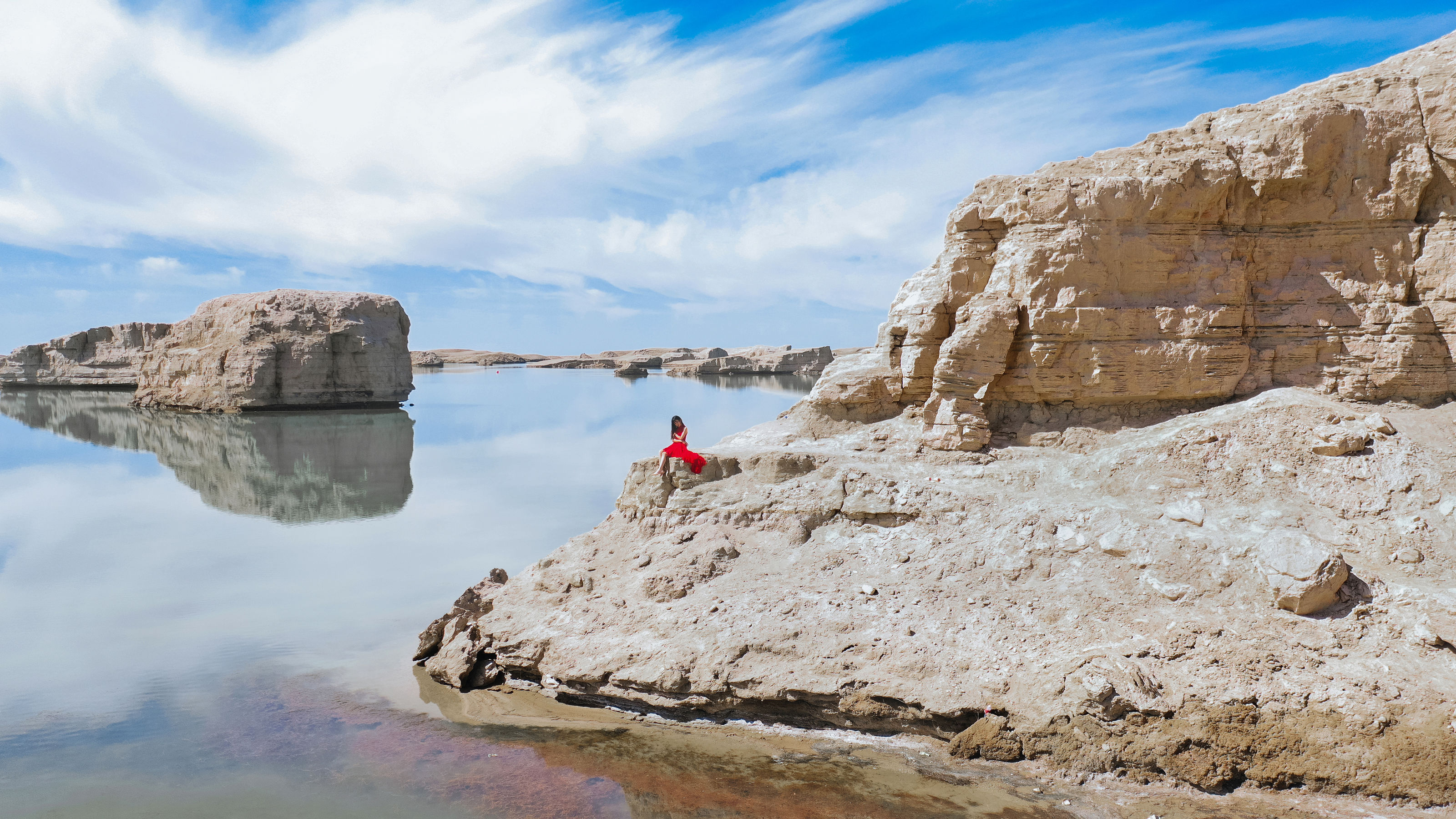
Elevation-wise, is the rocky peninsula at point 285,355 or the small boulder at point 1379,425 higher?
the rocky peninsula at point 285,355

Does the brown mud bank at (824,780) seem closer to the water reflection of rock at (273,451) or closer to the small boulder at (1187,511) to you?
the small boulder at (1187,511)

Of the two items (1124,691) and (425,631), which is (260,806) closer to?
(425,631)

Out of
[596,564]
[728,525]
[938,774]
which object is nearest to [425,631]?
[596,564]

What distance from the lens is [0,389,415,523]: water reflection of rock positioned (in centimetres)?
2467

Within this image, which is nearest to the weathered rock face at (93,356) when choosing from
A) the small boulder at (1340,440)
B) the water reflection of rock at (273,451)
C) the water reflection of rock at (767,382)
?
the water reflection of rock at (273,451)

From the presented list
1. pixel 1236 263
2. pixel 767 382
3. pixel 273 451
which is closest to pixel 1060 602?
pixel 1236 263

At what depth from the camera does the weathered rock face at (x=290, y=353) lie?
161 feet

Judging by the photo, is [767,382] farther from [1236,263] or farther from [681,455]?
[1236,263]

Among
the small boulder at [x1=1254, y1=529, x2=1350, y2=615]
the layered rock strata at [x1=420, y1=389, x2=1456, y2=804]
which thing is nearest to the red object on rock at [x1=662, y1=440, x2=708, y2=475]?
the layered rock strata at [x1=420, y1=389, x2=1456, y2=804]

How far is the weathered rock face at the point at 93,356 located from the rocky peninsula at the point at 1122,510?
73.6 m

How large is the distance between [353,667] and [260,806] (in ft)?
12.4

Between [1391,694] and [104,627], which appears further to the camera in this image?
[104,627]

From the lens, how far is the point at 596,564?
41.8 ft

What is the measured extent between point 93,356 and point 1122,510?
88194 millimetres
